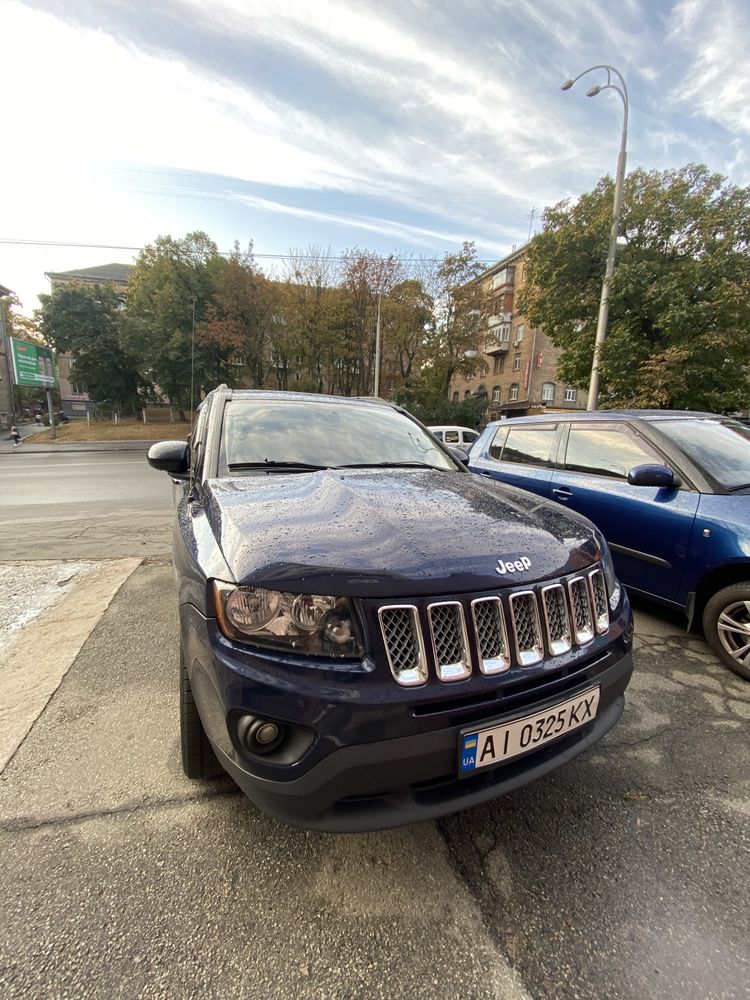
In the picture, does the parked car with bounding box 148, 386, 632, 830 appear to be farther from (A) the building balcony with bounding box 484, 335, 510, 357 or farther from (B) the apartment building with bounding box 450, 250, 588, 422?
(A) the building balcony with bounding box 484, 335, 510, 357

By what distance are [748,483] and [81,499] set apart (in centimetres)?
1039

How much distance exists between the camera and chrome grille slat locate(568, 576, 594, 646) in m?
1.68

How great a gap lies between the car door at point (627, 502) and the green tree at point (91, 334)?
38967 mm

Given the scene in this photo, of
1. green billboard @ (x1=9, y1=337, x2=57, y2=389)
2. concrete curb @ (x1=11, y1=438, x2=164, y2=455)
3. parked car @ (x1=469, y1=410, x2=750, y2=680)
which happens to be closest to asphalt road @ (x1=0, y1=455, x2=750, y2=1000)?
parked car @ (x1=469, y1=410, x2=750, y2=680)

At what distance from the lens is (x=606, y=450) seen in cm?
404

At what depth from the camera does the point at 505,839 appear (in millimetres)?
1783

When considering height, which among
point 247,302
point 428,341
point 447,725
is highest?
point 247,302

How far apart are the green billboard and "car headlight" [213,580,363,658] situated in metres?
37.2

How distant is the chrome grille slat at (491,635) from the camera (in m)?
1.44

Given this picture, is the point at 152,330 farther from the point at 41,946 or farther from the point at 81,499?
the point at 41,946

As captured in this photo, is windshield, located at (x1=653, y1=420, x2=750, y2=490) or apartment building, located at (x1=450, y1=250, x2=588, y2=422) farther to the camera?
apartment building, located at (x1=450, y1=250, x2=588, y2=422)

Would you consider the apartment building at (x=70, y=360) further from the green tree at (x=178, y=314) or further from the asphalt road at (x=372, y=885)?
the asphalt road at (x=372, y=885)

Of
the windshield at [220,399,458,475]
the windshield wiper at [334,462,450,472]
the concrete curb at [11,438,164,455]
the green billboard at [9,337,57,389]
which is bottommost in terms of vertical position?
the concrete curb at [11,438,164,455]

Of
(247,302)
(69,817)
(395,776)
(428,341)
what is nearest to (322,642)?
(395,776)
